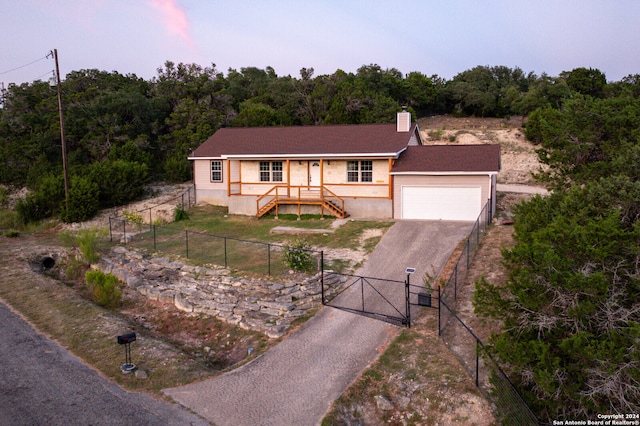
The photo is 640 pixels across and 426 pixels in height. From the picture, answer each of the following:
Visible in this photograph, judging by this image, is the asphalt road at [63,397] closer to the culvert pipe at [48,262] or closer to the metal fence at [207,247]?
the metal fence at [207,247]

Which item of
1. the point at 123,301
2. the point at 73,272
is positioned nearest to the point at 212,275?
the point at 123,301

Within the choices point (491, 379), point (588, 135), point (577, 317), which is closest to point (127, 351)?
point (491, 379)

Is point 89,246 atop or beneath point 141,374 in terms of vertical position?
atop

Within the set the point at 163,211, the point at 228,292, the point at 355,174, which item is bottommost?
the point at 228,292

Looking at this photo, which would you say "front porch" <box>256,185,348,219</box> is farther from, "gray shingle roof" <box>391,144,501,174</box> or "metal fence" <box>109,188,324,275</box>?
"metal fence" <box>109,188,324,275</box>

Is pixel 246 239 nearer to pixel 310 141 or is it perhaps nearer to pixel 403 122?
pixel 310 141

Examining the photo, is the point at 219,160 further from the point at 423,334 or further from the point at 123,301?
the point at 423,334
